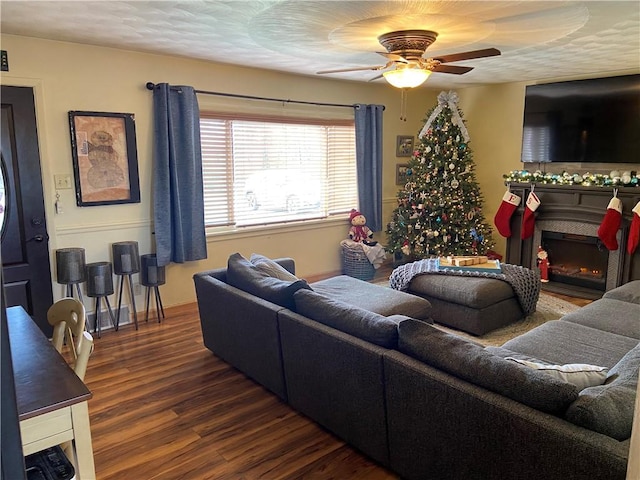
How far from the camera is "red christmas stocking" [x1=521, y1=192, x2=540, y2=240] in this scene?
5.38 m

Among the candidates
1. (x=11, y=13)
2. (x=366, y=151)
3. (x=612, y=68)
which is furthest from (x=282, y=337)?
(x=612, y=68)

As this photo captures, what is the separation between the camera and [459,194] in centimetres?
580

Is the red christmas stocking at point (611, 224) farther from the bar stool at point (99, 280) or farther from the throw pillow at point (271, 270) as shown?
the bar stool at point (99, 280)

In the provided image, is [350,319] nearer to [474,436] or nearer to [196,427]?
[474,436]

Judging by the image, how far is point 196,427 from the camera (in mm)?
2678

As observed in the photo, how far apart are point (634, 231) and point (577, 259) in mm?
942

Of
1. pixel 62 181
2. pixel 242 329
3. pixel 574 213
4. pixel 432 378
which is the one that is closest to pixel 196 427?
pixel 242 329

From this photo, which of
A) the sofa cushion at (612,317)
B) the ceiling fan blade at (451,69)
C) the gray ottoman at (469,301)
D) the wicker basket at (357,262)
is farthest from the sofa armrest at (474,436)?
the wicker basket at (357,262)

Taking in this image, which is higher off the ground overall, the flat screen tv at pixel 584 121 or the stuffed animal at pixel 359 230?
the flat screen tv at pixel 584 121

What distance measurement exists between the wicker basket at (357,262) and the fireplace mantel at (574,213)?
1.73 meters

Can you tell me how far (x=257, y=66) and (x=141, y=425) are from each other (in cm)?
354

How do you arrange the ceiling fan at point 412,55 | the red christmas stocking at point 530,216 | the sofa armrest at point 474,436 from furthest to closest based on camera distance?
the red christmas stocking at point 530,216 < the ceiling fan at point 412,55 < the sofa armrest at point 474,436

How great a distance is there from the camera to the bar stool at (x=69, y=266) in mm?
3727

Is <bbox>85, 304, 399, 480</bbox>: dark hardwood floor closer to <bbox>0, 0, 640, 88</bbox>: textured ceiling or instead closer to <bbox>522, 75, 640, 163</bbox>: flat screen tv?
<bbox>0, 0, 640, 88</bbox>: textured ceiling
